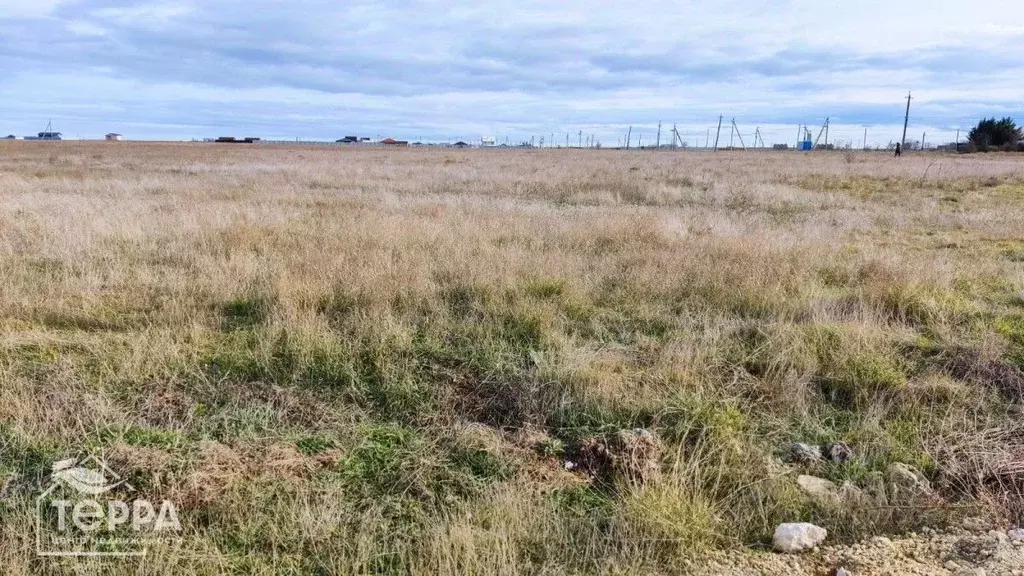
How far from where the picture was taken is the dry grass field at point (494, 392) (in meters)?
2.97

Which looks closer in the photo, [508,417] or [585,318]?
[508,417]

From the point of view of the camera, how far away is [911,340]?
5.29 meters

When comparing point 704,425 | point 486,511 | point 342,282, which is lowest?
point 486,511

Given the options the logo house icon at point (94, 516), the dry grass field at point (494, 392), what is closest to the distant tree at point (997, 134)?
the dry grass field at point (494, 392)

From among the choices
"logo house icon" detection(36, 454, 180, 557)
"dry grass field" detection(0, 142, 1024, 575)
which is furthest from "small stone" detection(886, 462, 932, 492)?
"logo house icon" detection(36, 454, 180, 557)

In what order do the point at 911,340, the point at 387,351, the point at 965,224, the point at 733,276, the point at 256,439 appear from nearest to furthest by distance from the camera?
the point at 256,439
the point at 387,351
the point at 911,340
the point at 733,276
the point at 965,224

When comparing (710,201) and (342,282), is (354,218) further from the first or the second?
(710,201)

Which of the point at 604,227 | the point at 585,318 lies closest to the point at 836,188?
the point at 604,227

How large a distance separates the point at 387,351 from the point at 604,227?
6.21m

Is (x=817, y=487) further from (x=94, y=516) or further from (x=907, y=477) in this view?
(x=94, y=516)

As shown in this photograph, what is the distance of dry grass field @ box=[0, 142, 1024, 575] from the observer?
2971 mm

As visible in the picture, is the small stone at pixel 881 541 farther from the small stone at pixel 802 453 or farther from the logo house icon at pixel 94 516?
the logo house icon at pixel 94 516

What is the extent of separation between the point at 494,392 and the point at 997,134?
238 feet

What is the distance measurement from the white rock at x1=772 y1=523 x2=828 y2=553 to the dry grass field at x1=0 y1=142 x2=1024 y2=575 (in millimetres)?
144
